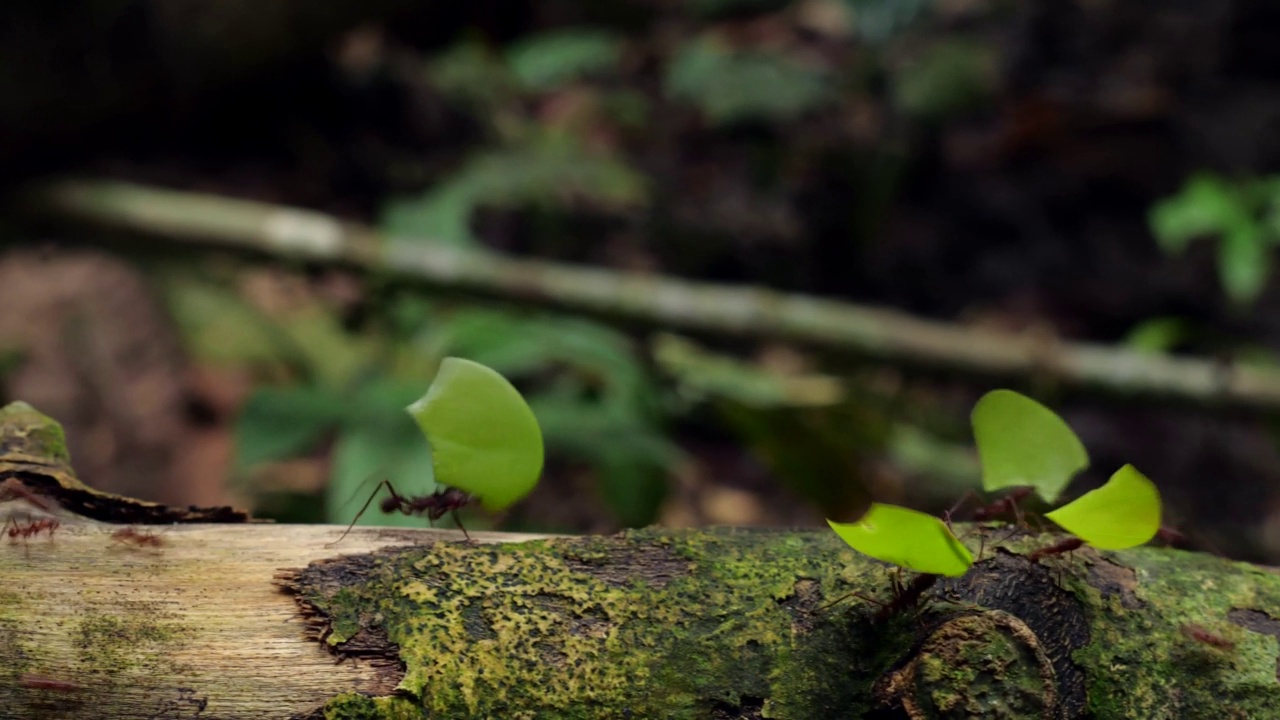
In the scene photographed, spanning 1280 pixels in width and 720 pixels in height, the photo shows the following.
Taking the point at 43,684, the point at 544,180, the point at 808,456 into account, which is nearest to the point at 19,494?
the point at 43,684

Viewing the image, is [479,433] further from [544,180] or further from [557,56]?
[557,56]

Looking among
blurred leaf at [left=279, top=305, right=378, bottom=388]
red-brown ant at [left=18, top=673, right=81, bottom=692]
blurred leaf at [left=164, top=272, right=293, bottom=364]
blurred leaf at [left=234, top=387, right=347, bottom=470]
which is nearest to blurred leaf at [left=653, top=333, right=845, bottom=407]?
blurred leaf at [left=279, top=305, right=378, bottom=388]

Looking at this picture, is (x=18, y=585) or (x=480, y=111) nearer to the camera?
(x=18, y=585)

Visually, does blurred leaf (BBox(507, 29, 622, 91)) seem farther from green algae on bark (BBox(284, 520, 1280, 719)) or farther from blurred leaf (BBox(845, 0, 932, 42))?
green algae on bark (BBox(284, 520, 1280, 719))

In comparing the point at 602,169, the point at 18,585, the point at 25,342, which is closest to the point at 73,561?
the point at 18,585

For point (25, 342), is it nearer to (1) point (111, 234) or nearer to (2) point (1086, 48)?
(1) point (111, 234)
